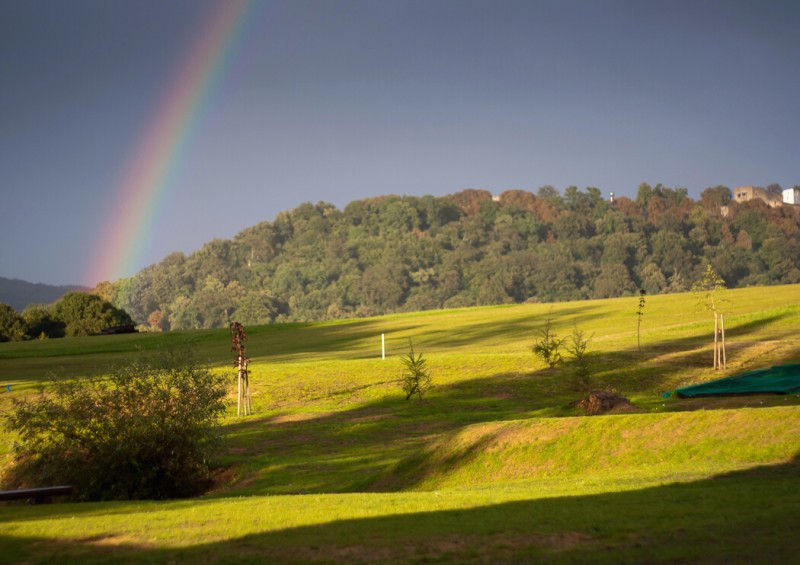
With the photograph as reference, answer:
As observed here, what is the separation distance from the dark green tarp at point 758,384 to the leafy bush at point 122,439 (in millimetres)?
14995

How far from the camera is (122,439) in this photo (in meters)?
20.5

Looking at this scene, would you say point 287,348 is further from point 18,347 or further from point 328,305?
point 328,305

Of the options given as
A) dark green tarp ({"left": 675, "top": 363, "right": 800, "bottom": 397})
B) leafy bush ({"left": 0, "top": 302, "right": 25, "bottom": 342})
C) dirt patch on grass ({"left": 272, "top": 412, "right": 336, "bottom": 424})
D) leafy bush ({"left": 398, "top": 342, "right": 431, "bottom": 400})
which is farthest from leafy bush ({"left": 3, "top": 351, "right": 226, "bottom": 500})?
leafy bush ({"left": 0, "top": 302, "right": 25, "bottom": 342})

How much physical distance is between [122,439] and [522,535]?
13105 mm

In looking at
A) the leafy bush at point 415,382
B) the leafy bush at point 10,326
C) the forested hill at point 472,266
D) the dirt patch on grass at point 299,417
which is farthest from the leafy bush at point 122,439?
the forested hill at point 472,266

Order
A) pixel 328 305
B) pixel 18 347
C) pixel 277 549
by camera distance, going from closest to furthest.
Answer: pixel 277 549 < pixel 18 347 < pixel 328 305

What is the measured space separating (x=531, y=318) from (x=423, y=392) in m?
38.5

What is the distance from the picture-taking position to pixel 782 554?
9109 mm

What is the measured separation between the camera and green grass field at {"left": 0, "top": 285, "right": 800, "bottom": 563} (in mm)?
9898

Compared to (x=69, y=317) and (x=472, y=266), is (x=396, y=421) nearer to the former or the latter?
(x=69, y=317)

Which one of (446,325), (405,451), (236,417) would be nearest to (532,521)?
(405,451)

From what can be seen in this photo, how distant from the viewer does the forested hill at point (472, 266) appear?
156m

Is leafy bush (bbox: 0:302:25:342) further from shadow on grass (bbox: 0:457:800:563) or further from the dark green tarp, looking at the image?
shadow on grass (bbox: 0:457:800:563)

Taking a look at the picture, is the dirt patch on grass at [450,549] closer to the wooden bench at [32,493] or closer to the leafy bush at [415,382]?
the wooden bench at [32,493]
